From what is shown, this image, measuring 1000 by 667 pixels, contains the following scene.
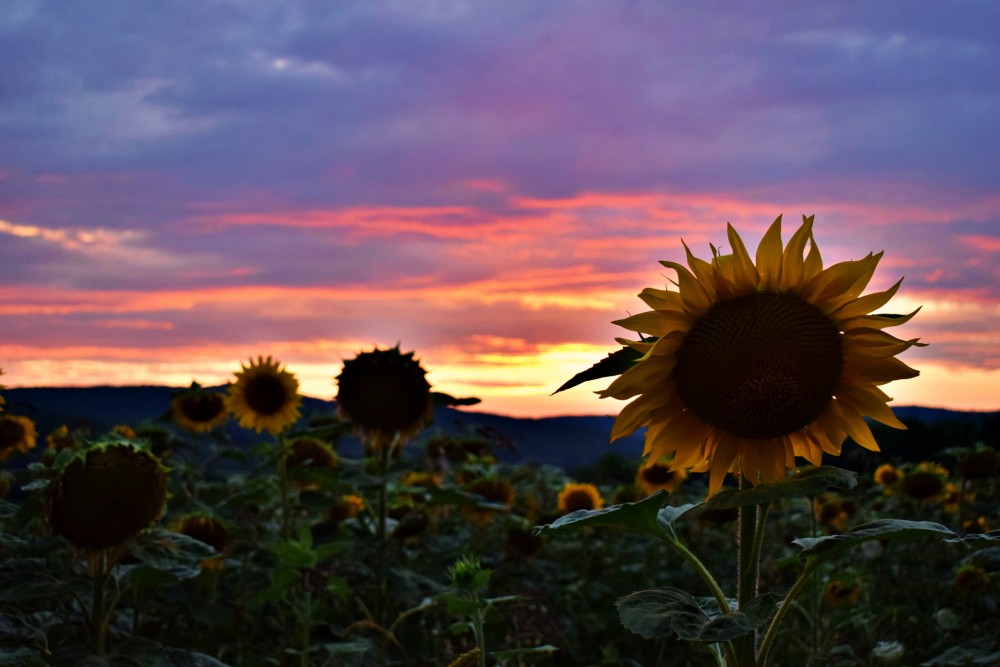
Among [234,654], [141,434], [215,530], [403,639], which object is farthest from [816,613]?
[141,434]

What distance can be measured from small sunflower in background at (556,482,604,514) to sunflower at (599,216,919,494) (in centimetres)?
433

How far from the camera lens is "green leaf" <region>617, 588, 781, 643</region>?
1.87 meters

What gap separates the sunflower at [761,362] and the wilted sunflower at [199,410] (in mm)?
5416

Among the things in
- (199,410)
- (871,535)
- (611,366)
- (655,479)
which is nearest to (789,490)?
(871,535)

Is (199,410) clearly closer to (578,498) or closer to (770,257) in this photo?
(578,498)

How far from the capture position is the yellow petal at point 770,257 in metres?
2.35

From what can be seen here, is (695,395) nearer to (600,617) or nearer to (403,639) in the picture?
(403,639)

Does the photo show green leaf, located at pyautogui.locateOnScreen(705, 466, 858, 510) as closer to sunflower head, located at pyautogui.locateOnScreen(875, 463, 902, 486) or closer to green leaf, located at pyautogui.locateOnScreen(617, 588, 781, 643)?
green leaf, located at pyautogui.locateOnScreen(617, 588, 781, 643)

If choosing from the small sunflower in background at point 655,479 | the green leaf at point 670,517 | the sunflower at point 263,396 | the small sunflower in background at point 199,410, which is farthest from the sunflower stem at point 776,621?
the small sunflower in background at point 199,410

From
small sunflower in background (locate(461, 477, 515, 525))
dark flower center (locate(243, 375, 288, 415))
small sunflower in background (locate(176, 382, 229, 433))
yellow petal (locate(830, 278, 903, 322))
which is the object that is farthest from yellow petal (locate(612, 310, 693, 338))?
small sunflower in background (locate(176, 382, 229, 433))

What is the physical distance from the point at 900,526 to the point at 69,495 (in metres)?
2.49

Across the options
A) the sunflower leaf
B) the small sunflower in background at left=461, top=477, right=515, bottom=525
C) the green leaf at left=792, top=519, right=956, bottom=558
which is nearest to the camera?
the green leaf at left=792, top=519, right=956, bottom=558

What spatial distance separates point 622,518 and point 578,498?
4787 mm

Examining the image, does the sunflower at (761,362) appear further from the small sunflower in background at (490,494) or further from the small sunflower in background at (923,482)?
the small sunflower in background at (923,482)
